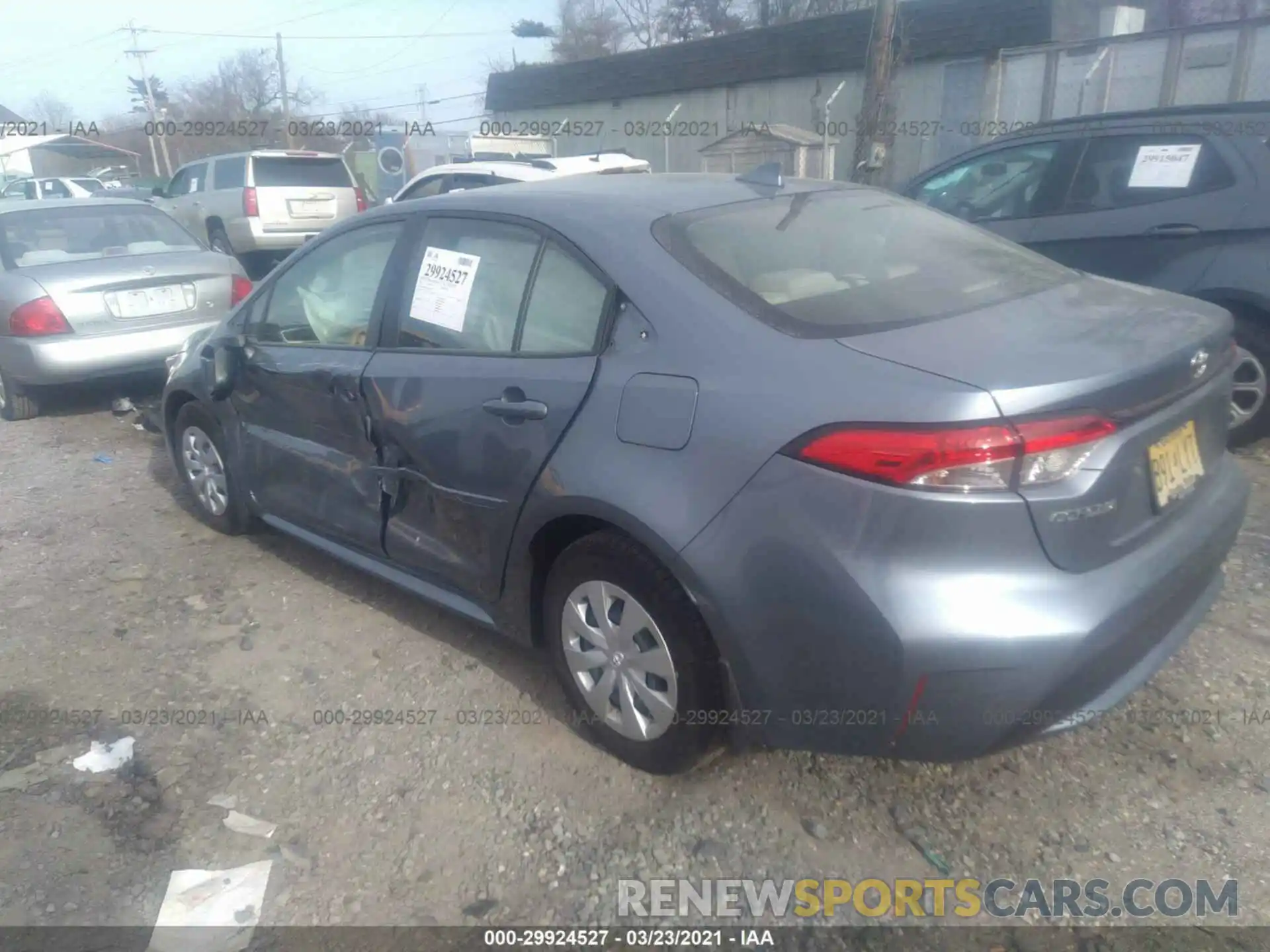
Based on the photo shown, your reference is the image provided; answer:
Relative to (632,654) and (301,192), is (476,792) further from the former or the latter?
(301,192)

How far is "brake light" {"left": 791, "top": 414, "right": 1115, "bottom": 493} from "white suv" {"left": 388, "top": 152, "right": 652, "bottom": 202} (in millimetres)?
6948

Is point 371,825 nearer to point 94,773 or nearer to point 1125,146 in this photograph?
point 94,773

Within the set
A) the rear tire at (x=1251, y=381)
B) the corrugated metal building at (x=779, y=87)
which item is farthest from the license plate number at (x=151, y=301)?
the corrugated metal building at (x=779, y=87)

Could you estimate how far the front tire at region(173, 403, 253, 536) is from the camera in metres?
4.35

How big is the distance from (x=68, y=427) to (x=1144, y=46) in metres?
12.0

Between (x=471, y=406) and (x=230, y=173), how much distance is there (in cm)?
1255

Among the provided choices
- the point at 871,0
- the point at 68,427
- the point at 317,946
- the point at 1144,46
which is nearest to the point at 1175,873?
the point at 317,946

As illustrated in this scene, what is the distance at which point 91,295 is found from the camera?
6.20m

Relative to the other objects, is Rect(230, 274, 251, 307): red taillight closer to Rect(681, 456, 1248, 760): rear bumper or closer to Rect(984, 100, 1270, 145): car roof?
Rect(984, 100, 1270, 145): car roof

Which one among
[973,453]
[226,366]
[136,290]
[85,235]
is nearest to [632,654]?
[973,453]

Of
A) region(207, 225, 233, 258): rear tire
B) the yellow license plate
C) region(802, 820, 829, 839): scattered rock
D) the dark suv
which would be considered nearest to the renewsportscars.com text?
region(802, 820, 829, 839): scattered rock

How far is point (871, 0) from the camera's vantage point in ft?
84.7

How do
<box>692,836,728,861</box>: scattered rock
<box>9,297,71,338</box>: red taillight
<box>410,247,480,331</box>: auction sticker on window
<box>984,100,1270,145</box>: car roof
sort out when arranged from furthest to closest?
<box>9,297,71,338</box>: red taillight
<box>984,100,1270,145</box>: car roof
<box>410,247,480,331</box>: auction sticker on window
<box>692,836,728,861</box>: scattered rock

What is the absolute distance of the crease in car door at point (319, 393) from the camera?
11.2 ft
